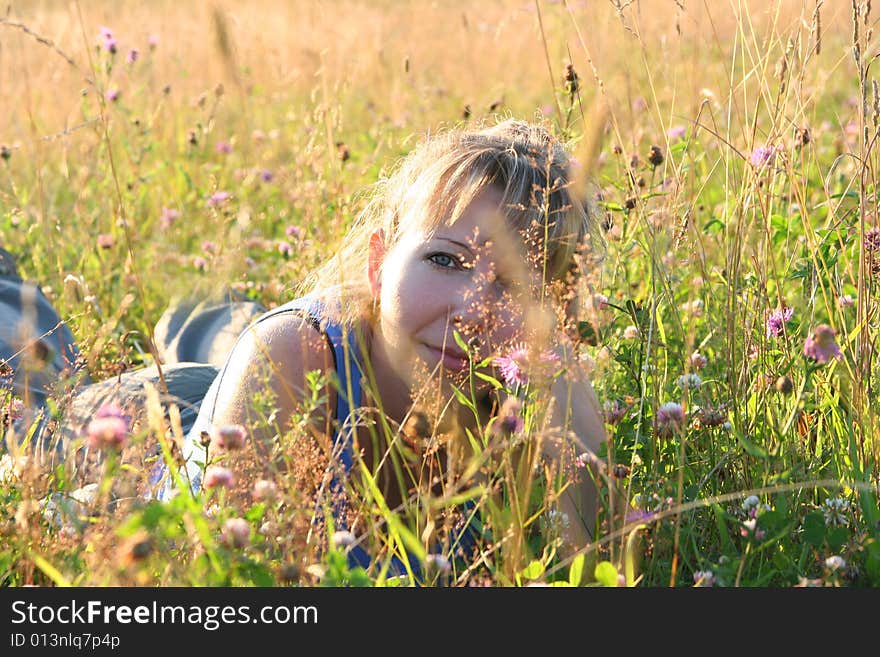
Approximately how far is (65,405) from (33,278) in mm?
1797

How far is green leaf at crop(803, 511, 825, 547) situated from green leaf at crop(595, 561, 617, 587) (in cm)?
40

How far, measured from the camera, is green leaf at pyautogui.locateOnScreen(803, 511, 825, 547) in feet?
5.32

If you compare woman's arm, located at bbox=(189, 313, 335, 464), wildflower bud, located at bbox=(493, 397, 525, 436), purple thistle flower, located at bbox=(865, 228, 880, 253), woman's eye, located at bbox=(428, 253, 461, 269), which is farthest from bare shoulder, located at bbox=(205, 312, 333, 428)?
purple thistle flower, located at bbox=(865, 228, 880, 253)

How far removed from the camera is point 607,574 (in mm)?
1404

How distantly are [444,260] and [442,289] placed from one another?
0.07 m

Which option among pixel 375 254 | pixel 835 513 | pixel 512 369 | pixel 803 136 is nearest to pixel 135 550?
pixel 512 369

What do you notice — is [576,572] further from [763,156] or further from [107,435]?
[763,156]

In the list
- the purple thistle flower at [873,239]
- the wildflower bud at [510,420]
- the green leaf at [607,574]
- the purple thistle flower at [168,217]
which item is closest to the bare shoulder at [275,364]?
the wildflower bud at [510,420]

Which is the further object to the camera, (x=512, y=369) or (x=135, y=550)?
(x=512, y=369)

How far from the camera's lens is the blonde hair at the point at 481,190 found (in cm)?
204

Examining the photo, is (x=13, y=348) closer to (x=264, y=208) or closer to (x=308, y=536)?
(x=264, y=208)

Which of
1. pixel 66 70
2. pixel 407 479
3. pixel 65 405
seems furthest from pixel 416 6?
pixel 65 405

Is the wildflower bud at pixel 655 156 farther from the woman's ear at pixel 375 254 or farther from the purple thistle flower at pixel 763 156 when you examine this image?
the woman's ear at pixel 375 254

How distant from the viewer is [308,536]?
1.40m
